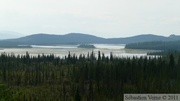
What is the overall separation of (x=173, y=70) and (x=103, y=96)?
4461 cm

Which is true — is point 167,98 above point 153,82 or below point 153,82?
above

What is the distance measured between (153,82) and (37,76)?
62.6m

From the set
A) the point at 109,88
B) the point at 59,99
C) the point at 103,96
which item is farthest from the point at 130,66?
the point at 59,99

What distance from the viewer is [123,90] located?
128m

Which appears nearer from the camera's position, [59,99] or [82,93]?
[59,99]

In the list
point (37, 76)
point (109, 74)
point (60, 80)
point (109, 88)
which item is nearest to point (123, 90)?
point (109, 88)

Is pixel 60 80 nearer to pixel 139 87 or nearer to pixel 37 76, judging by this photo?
pixel 37 76

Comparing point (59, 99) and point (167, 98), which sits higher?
point (167, 98)

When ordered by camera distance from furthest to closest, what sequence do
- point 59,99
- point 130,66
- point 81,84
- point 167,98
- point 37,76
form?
point 37,76 → point 130,66 → point 81,84 → point 59,99 → point 167,98

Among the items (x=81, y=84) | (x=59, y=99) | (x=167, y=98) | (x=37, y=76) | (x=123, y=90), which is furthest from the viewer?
(x=37, y=76)

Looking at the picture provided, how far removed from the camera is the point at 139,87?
5256 inches

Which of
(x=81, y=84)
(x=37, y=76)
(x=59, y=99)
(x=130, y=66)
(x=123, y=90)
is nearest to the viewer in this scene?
(x=59, y=99)

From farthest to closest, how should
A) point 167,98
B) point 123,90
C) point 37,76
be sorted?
point 37,76, point 123,90, point 167,98

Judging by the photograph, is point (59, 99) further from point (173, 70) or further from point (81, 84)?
point (173, 70)
